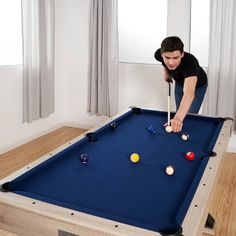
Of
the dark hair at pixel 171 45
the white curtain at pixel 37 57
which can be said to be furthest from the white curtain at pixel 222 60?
the white curtain at pixel 37 57

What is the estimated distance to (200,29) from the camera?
→ 12.7 ft

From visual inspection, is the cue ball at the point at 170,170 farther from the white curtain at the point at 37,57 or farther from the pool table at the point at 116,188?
the white curtain at the point at 37,57

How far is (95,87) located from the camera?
4.37m

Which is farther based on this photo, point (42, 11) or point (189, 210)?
point (42, 11)

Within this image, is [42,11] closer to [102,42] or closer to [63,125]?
[102,42]

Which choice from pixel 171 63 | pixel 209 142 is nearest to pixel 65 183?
pixel 209 142

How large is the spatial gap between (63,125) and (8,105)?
1.17 metres

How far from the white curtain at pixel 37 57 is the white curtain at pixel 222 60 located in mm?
1945

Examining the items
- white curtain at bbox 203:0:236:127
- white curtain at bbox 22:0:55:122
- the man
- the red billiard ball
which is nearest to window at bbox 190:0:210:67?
white curtain at bbox 203:0:236:127

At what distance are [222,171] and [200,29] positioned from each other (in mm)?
1664

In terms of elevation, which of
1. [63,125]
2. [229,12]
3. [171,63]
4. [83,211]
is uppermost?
[229,12]

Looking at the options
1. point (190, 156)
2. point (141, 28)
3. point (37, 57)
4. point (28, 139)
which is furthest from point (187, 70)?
point (28, 139)

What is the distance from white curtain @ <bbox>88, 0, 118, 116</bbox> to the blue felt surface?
6.67ft

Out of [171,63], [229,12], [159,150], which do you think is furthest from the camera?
[229,12]
